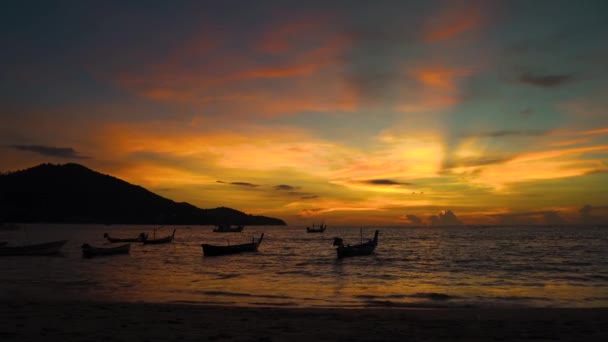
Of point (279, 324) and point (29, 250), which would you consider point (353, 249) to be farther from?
point (279, 324)

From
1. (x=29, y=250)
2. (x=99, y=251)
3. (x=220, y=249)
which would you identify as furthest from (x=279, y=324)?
(x=29, y=250)

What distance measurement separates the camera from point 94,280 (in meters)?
32.5

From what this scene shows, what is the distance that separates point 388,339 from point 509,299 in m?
15.5

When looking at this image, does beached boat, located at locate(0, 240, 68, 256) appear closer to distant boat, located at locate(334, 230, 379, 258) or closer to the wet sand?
distant boat, located at locate(334, 230, 379, 258)

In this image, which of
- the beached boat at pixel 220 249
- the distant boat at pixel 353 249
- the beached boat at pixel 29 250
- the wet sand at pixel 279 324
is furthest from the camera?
the beached boat at pixel 220 249

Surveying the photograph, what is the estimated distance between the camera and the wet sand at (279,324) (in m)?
12.9

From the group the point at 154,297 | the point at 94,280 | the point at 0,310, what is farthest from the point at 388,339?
the point at 94,280

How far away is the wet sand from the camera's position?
42.2 feet

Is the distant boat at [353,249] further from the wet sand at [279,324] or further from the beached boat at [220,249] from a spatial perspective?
the wet sand at [279,324]

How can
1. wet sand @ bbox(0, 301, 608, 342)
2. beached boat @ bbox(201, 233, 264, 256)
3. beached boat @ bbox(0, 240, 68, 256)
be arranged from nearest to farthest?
wet sand @ bbox(0, 301, 608, 342)
beached boat @ bbox(0, 240, 68, 256)
beached boat @ bbox(201, 233, 264, 256)

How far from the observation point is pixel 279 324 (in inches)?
585

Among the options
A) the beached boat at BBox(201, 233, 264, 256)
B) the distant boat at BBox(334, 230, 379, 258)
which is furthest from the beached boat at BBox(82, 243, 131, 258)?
the distant boat at BBox(334, 230, 379, 258)

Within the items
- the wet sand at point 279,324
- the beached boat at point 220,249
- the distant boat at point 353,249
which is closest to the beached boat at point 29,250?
the beached boat at point 220,249

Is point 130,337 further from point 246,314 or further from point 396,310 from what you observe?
point 396,310
